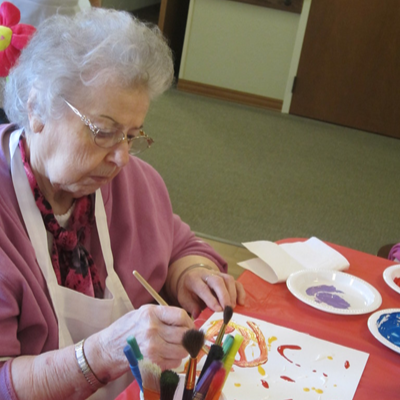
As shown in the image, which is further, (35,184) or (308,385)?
(35,184)

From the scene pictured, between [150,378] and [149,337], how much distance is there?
0.20m

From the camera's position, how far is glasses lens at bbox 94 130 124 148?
3.52 ft

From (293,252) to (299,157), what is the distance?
2751 mm

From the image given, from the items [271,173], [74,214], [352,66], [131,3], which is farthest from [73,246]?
[131,3]

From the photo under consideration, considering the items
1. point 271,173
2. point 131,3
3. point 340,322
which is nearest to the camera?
point 340,322

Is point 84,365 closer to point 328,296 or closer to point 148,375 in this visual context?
point 148,375

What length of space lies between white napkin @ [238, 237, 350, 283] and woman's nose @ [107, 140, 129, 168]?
37 centimetres

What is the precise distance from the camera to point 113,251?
1.31 meters

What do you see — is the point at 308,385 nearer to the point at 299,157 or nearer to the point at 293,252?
the point at 293,252

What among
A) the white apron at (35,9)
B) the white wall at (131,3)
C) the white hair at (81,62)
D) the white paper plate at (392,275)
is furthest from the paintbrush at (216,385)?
the white wall at (131,3)

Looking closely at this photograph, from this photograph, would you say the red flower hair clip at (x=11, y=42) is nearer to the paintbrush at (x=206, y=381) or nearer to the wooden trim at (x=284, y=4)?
the paintbrush at (x=206, y=381)

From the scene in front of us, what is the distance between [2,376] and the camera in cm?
96

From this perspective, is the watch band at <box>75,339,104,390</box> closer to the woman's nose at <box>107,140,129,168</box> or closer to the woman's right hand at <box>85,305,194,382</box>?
the woman's right hand at <box>85,305,194,382</box>

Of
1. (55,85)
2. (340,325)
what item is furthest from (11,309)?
(340,325)
